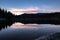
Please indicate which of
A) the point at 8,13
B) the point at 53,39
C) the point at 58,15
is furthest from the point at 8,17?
the point at 53,39

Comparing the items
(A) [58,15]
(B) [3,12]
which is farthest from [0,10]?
(A) [58,15]

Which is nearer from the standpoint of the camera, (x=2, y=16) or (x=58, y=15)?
(x=2, y=16)

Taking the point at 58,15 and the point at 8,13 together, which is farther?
the point at 58,15

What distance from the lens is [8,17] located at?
5138 inches

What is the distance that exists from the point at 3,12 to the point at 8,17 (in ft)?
20.6

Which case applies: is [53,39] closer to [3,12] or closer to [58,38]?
[58,38]

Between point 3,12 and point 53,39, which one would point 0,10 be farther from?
point 53,39

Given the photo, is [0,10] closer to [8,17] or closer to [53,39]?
[8,17]

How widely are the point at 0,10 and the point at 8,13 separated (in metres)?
7.44

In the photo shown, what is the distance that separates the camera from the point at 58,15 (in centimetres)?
16612

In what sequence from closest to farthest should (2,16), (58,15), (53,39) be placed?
(53,39) → (2,16) → (58,15)

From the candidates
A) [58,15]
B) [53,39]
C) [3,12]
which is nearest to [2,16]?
[3,12]

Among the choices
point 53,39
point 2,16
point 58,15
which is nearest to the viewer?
point 53,39

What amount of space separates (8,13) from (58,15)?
59.4 meters
